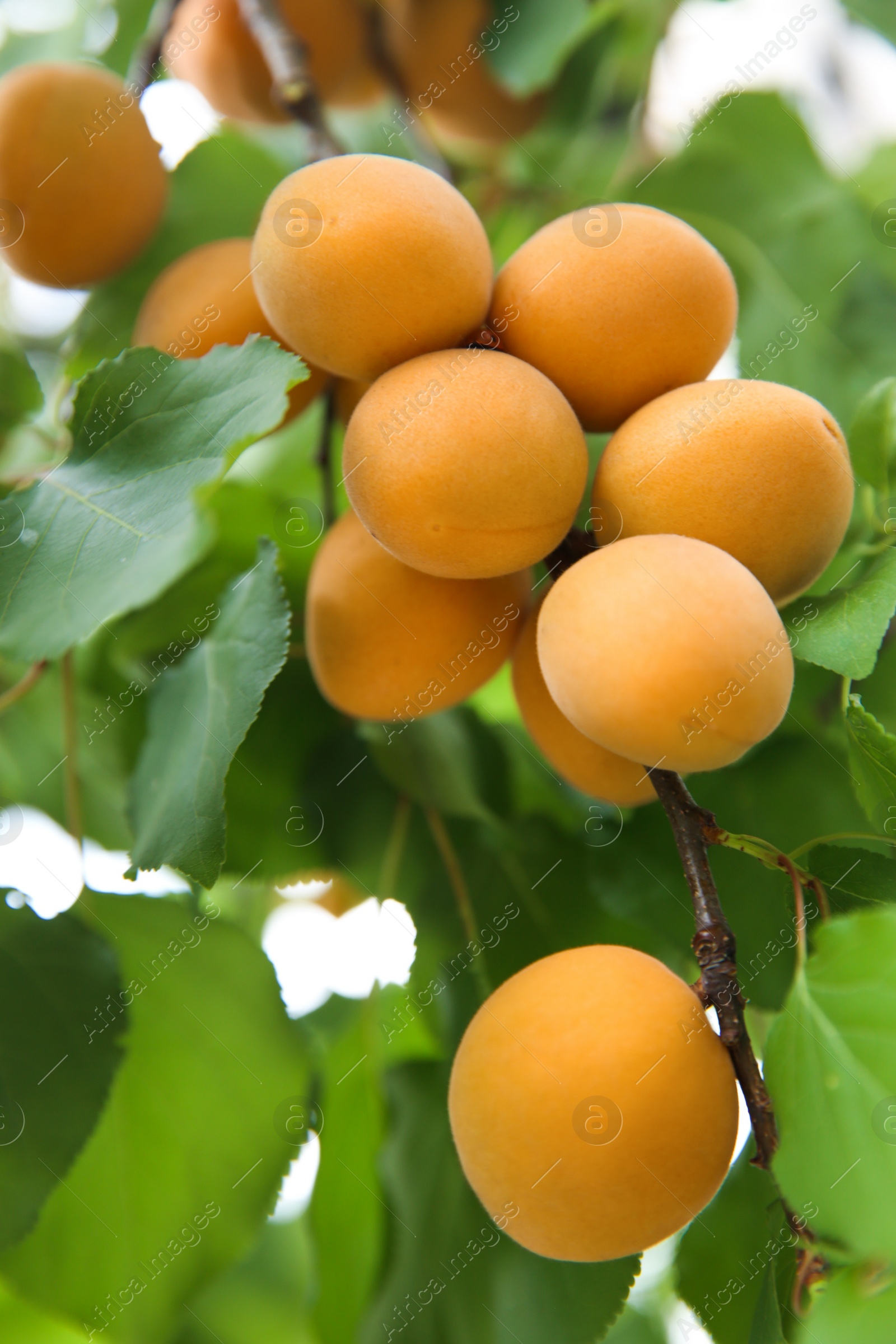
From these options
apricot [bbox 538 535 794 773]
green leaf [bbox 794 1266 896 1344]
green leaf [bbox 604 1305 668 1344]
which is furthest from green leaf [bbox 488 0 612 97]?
green leaf [bbox 604 1305 668 1344]

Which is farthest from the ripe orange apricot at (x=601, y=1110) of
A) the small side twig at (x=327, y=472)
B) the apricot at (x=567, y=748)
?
the small side twig at (x=327, y=472)

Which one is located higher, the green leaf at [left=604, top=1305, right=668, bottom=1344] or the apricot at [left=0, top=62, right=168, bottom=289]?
the apricot at [left=0, top=62, right=168, bottom=289]

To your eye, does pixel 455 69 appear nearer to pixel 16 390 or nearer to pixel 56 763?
pixel 16 390

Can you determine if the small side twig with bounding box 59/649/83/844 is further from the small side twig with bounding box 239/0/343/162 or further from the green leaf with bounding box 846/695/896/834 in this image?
the green leaf with bounding box 846/695/896/834

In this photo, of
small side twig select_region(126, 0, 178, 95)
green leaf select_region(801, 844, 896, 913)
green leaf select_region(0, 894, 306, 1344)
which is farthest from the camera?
small side twig select_region(126, 0, 178, 95)

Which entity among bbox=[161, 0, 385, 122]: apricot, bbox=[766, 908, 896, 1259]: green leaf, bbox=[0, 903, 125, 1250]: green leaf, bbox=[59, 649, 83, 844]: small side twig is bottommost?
bbox=[766, 908, 896, 1259]: green leaf

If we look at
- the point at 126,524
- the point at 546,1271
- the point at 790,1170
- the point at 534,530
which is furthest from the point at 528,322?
the point at 546,1271

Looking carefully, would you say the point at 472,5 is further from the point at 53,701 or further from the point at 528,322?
the point at 53,701

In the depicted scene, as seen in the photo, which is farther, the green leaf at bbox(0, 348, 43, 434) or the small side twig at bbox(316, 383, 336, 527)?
the green leaf at bbox(0, 348, 43, 434)
